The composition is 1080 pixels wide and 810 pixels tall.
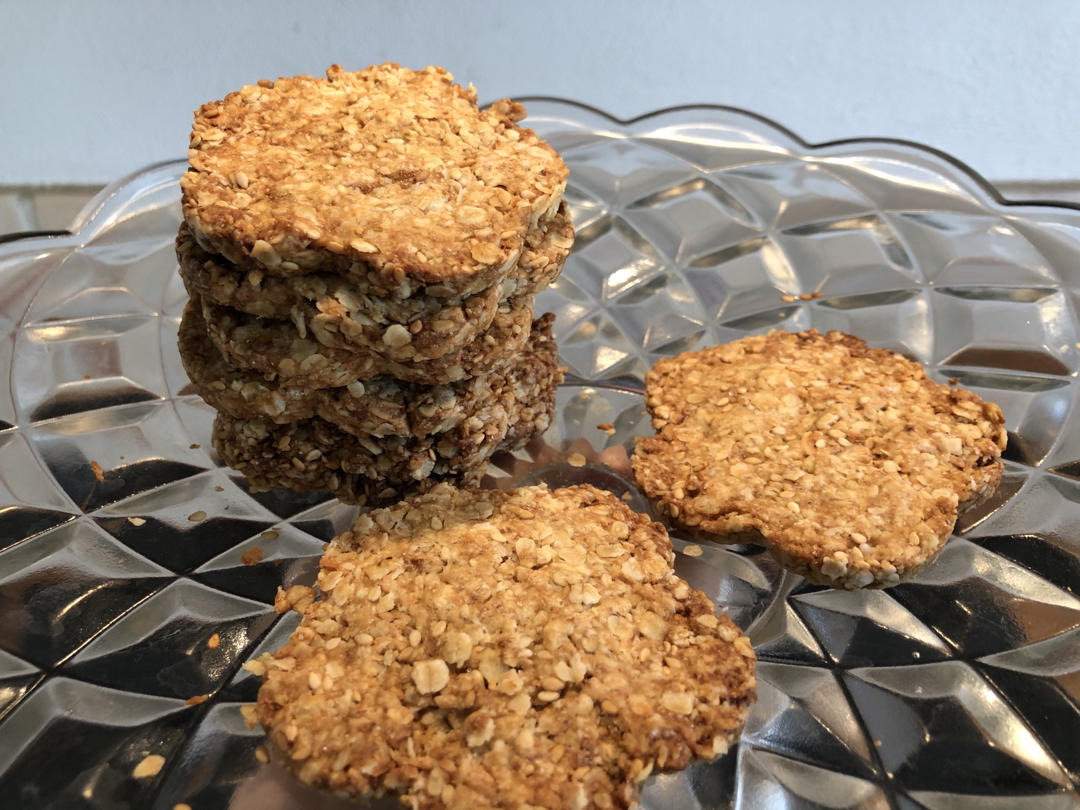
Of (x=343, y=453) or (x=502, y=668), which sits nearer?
(x=502, y=668)

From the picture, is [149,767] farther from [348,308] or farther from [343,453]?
[348,308]

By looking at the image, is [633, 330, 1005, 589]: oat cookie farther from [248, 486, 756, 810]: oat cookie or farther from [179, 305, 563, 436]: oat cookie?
[179, 305, 563, 436]: oat cookie

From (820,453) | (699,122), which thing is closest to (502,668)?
(820,453)

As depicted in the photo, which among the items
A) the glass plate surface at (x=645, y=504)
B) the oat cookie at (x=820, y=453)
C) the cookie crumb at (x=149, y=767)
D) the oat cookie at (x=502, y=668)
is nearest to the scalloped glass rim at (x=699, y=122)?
the glass plate surface at (x=645, y=504)

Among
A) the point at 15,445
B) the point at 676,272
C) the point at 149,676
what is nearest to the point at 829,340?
the point at 676,272

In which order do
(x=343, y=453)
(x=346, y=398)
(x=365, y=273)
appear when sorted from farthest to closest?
1. (x=343, y=453)
2. (x=346, y=398)
3. (x=365, y=273)

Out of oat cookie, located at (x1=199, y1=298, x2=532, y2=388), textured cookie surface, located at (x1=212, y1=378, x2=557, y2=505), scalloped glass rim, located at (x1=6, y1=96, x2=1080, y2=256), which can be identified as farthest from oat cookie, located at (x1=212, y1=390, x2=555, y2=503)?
scalloped glass rim, located at (x1=6, y1=96, x2=1080, y2=256)

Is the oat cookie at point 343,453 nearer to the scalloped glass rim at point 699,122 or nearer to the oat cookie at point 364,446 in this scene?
the oat cookie at point 364,446

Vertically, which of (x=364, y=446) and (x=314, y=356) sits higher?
(x=314, y=356)
